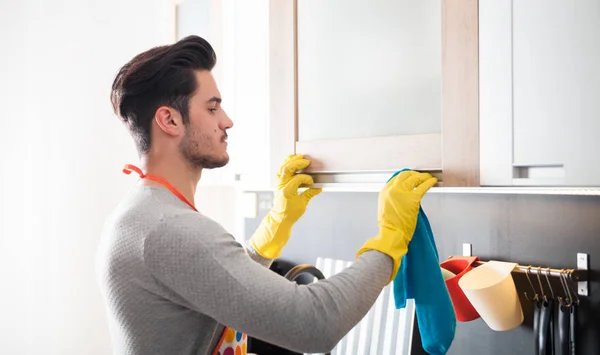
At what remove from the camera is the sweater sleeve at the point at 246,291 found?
0.81 metres

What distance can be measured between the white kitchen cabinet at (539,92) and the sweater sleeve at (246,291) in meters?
0.39

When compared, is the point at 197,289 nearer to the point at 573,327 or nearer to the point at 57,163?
the point at 573,327

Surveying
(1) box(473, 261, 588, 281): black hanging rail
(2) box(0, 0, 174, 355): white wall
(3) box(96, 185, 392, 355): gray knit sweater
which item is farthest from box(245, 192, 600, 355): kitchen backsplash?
(2) box(0, 0, 174, 355): white wall

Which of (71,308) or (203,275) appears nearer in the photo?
(203,275)

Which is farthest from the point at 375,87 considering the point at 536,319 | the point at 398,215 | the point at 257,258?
the point at 536,319

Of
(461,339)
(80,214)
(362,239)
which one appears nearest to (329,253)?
(362,239)

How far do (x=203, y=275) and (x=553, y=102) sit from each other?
67 centimetres

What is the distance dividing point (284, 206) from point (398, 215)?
16.7 inches

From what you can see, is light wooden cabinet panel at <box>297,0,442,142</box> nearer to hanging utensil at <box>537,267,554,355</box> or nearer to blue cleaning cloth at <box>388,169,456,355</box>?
blue cleaning cloth at <box>388,169,456,355</box>

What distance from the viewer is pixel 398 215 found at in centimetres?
98

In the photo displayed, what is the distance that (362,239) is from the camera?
173cm

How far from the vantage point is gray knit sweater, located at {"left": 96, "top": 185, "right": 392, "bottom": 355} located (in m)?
0.82

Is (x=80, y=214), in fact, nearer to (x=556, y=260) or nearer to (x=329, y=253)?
(x=329, y=253)

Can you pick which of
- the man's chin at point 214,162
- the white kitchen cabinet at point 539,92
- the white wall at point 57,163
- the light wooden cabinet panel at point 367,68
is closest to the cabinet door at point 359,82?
the light wooden cabinet panel at point 367,68
